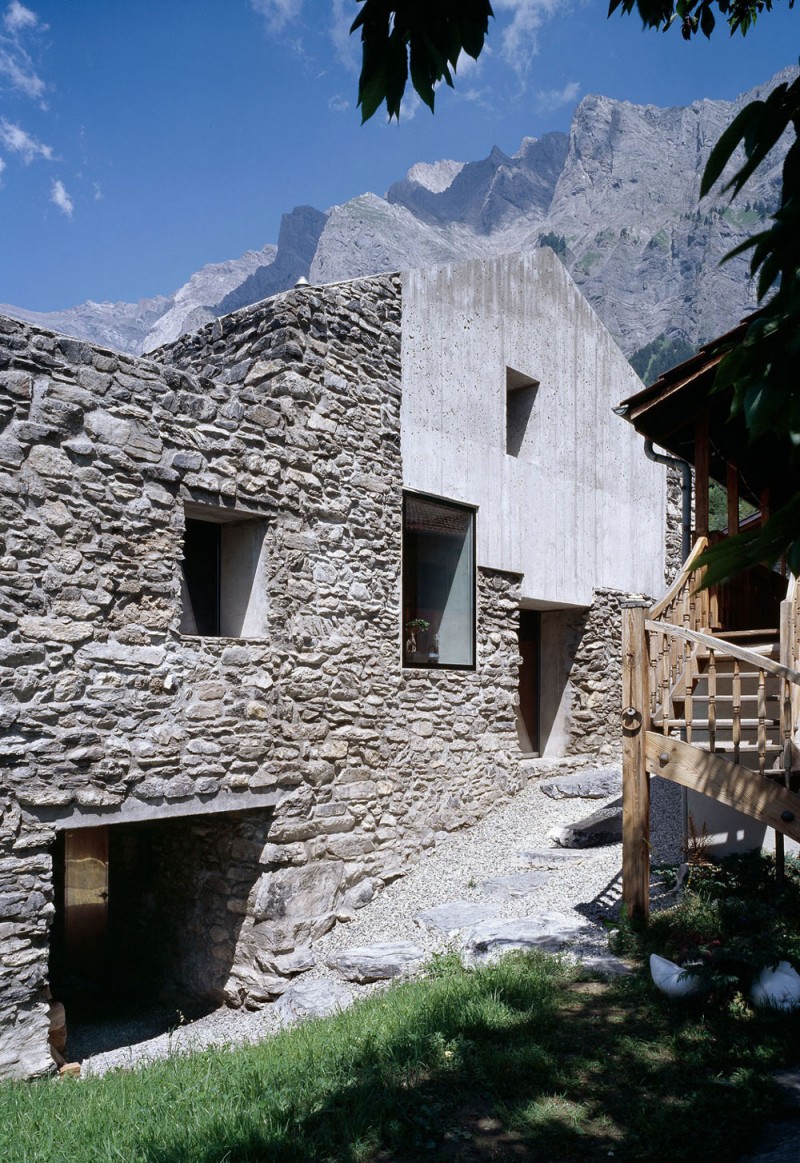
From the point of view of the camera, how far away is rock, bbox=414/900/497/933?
24.8 ft

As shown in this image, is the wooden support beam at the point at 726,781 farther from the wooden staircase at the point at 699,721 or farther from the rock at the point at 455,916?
the rock at the point at 455,916

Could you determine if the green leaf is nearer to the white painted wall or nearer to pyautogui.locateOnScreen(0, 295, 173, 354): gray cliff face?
the white painted wall

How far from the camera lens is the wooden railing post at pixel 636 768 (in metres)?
6.43

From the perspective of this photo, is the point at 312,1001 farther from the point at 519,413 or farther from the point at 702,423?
the point at 519,413

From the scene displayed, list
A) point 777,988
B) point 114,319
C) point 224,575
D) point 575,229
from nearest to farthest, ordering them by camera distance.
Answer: point 777,988 < point 224,575 < point 575,229 < point 114,319

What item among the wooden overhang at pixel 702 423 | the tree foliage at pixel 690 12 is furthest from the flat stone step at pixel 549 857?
the tree foliage at pixel 690 12

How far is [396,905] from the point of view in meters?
8.80

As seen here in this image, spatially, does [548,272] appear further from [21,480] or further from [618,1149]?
[618,1149]

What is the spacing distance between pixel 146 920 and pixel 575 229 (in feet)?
343

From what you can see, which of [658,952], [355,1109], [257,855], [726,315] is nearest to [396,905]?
[257,855]

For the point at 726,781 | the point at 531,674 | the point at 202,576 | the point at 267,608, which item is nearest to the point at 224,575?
the point at 202,576

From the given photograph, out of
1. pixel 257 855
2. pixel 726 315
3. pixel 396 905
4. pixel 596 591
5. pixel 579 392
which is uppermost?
pixel 726 315

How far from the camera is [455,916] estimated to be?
7820 millimetres

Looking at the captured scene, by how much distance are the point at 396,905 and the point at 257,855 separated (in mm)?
1526
